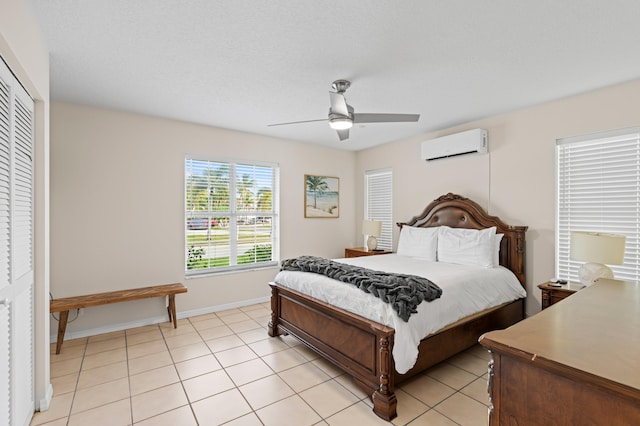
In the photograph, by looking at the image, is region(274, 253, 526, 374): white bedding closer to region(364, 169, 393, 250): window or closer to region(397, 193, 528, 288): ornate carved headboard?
region(397, 193, 528, 288): ornate carved headboard

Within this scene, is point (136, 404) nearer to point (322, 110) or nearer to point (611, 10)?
point (322, 110)

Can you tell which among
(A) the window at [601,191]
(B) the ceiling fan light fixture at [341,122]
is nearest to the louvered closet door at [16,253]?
(B) the ceiling fan light fixture at [341,122]

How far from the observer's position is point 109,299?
3.28 meters

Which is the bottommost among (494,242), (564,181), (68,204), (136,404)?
(136,404)

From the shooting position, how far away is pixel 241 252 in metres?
4.59

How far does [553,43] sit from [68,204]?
4.73 metres

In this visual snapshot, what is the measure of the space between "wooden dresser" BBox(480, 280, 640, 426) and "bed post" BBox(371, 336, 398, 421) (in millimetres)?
1056

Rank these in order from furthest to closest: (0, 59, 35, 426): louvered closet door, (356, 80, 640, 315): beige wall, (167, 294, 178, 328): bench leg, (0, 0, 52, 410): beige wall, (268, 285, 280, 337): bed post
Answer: (167, 294, 178, 328): bench leg < (268, 285, 280, 337): bed post < (356, 80, 640, 315): beige wall < (0, 0, 52, 410): beige wall < (0, 59, 35, 426): louvered closet door

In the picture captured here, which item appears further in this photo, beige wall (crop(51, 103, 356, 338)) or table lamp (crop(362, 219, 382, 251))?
table lamp (crop(362, 219, 382, 251))

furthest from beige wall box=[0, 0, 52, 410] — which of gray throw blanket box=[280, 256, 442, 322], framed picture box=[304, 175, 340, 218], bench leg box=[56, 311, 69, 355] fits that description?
framed picture box=[304, 175, 340, 218]

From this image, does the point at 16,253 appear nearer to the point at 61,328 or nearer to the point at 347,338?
the point at 61,328

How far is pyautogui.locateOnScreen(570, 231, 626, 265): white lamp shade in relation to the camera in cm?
253

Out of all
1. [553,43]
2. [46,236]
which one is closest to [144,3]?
[46,236]

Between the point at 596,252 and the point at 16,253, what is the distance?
423cm
